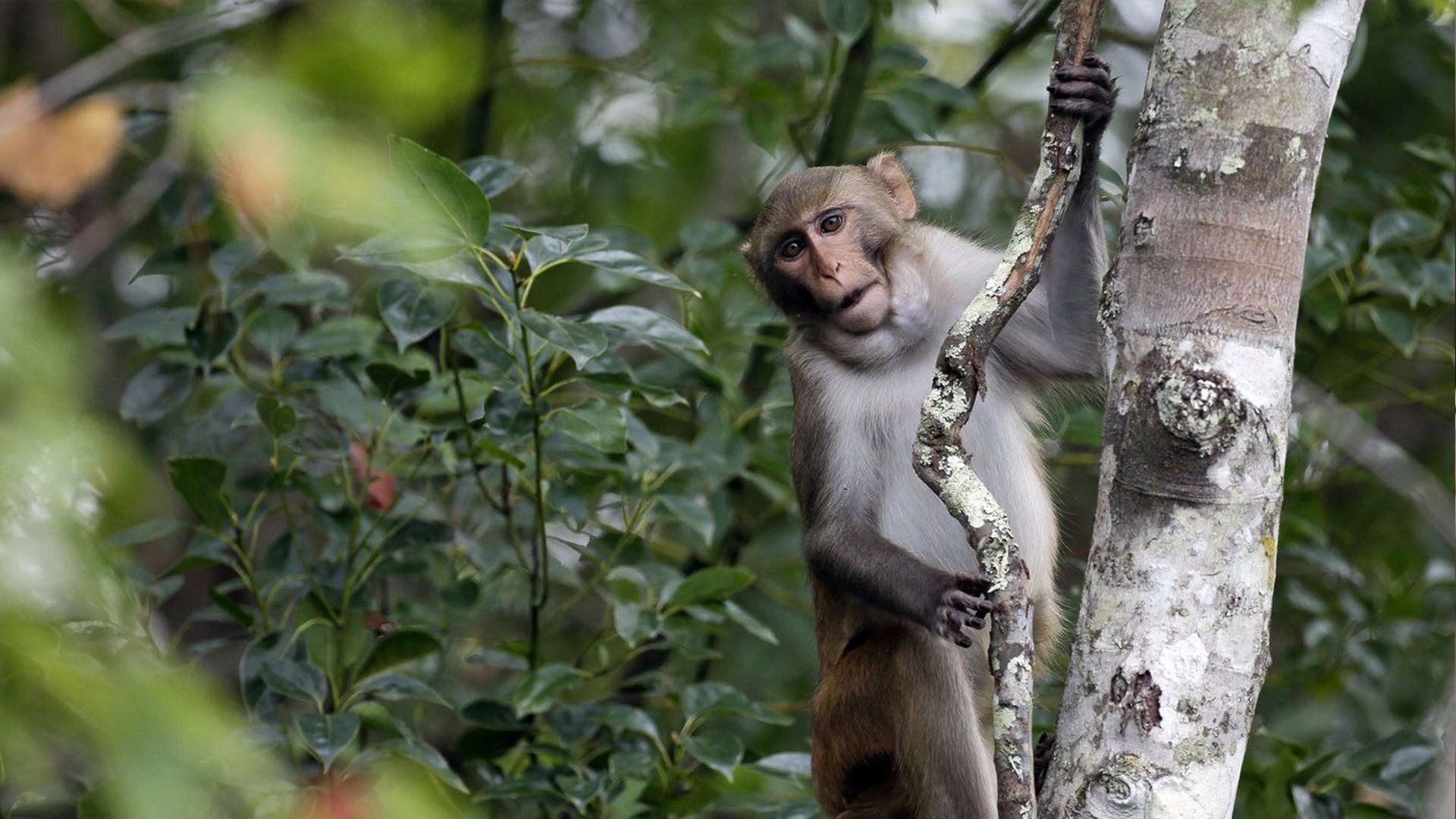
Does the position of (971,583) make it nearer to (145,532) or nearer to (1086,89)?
(1086,89)

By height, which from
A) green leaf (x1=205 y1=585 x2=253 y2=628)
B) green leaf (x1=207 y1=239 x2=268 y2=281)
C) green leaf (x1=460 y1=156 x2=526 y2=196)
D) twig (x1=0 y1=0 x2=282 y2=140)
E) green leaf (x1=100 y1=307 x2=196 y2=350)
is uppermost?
twig (x1=0 y1=0 x2=282 y2=140)

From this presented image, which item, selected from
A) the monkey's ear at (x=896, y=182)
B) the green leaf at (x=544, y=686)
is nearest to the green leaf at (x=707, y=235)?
the monkey's ear at (x=896, y=182)

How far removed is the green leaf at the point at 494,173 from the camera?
4750 millimetres

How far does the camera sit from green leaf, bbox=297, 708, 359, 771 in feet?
13.9

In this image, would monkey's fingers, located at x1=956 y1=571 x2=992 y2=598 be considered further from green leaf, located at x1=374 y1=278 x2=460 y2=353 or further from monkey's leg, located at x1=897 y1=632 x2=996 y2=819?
green leaf, located at x1=374 y1=278 x2=460 y2=353

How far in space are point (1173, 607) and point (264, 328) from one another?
3.53 m

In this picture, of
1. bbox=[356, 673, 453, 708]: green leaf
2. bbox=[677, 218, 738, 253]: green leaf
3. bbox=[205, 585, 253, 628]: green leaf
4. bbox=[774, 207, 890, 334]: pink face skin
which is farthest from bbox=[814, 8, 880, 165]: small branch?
bbox=[205, 585, 253, 628]: green leaf

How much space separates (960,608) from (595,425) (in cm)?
143

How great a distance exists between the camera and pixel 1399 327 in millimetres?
5703

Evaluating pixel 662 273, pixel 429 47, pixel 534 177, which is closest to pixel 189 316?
pixel 662 273

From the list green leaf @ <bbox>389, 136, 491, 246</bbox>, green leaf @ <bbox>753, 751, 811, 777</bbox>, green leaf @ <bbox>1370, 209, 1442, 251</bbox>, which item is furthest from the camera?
green leaf @ <bbox>1370, 209, 1442, 251</bbox>

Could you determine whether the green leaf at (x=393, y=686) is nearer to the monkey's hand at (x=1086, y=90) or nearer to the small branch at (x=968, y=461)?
the small branch at (x=968, y=461)

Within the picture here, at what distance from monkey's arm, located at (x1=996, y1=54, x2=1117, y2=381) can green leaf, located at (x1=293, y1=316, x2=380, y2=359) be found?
7.59ft

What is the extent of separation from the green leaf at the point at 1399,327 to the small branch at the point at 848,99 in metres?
2.40
